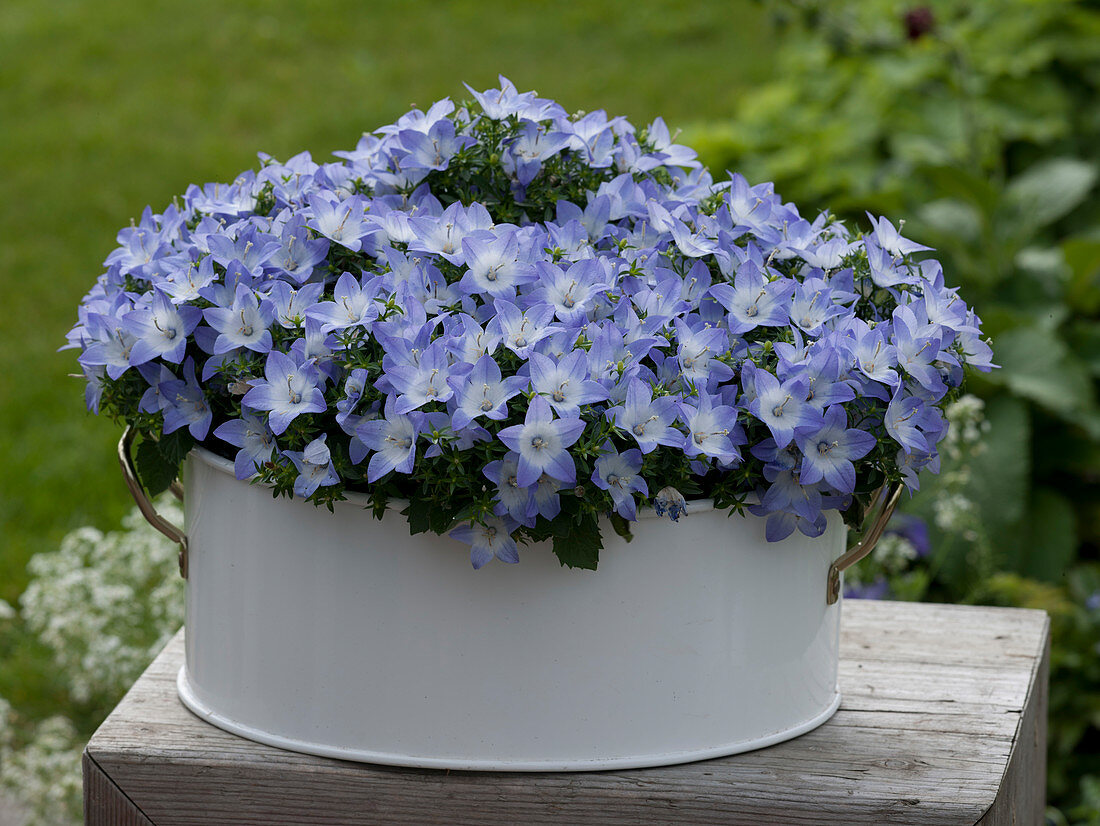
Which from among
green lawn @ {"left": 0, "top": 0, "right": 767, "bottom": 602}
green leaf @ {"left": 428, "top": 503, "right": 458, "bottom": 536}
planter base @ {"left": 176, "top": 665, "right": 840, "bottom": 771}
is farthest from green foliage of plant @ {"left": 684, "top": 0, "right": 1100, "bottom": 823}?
green lawn @ {"left": 0, "top": 0, "right": 767, "bottom": 602}

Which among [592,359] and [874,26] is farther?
[874,26]

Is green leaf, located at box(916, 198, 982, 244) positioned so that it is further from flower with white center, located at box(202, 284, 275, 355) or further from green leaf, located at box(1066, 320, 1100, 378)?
flower with white center, located at box(202, 284, 275, 355)

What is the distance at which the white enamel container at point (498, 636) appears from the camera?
3.40 feet

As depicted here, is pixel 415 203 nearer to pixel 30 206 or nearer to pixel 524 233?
pixel 524 233

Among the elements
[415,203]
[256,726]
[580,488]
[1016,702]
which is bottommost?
[1016,702]

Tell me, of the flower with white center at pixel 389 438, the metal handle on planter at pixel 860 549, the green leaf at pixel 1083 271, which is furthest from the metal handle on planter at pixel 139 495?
the green leaf at pixel 1083 271

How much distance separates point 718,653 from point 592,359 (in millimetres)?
289

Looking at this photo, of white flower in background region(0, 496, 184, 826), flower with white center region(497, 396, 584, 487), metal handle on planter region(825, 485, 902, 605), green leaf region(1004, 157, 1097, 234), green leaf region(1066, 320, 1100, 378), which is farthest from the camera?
green leaf region(1004, 157, 1097, 234)

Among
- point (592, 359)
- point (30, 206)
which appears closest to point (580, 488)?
point (592, 359)

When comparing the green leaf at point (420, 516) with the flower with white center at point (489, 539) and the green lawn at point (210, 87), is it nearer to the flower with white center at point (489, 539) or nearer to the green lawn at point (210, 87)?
the flower with white center at point (489, 539)

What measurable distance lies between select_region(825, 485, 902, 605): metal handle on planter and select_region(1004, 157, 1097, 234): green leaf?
1981 mm

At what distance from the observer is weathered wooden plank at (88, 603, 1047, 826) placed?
109cm

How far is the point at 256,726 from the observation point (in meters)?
1.15

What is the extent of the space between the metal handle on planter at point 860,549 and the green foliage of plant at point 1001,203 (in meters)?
0.85
